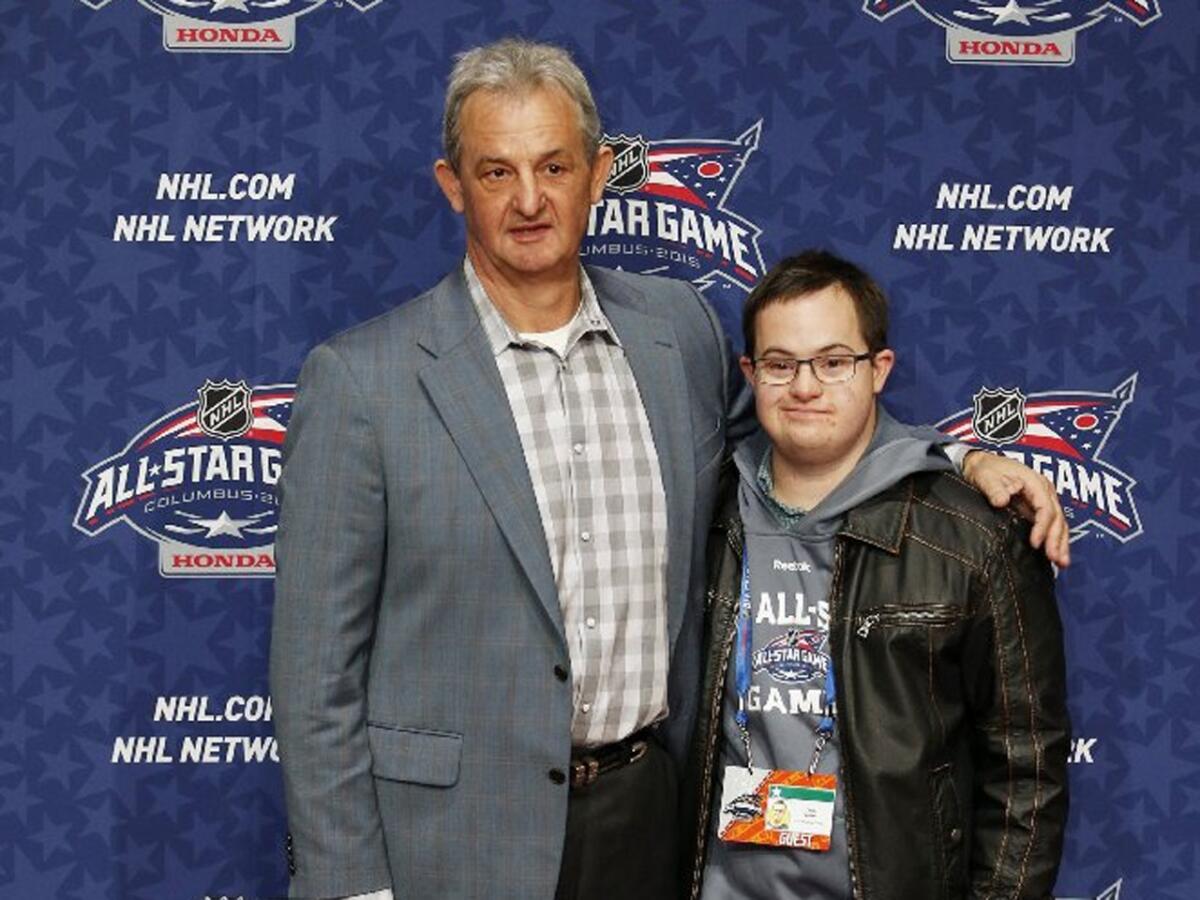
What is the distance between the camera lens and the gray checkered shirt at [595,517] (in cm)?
195

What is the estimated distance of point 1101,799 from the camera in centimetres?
268

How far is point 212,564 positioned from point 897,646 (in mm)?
1261

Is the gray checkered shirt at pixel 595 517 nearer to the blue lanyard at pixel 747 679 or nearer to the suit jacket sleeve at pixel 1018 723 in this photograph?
the blue lanyard at pixel 747 679

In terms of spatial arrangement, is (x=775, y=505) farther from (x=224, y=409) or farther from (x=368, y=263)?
(x=224, y=409)

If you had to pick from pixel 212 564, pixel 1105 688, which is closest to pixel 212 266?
pixel 212 564

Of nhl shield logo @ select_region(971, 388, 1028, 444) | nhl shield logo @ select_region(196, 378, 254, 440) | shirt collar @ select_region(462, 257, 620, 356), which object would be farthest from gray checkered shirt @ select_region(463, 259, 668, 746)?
nhl shield logo @ select_region(971, 388, 1028, 444)

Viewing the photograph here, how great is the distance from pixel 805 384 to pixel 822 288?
144 millimetres

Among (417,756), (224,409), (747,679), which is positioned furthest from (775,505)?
(224,409)

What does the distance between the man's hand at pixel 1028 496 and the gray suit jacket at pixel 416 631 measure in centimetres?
62

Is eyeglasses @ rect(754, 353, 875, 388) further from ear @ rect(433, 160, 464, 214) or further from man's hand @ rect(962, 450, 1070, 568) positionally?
ear @ rect(433, 160, 464, 214)

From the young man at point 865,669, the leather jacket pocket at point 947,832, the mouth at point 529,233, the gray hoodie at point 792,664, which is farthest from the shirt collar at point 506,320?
the leather jacket pocket at point 947,832

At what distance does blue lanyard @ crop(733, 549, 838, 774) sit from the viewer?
191 centimetres

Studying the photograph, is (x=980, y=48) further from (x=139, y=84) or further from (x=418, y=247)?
(x=139, y=84)

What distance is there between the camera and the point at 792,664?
193 cm
